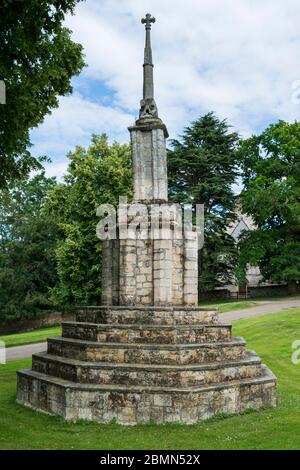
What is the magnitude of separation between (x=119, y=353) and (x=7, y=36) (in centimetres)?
729

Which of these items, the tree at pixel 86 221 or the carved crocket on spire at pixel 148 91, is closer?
the carved crocket on spire at pixel 148 91

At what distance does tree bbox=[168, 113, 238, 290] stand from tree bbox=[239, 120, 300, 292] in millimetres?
1429

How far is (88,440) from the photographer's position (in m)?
9.35

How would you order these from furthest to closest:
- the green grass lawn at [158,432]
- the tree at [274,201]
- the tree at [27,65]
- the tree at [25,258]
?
the tree at [25,258] → the tree at [274,201] → the tree at [27,65] → the green grass lawn at [158,432]

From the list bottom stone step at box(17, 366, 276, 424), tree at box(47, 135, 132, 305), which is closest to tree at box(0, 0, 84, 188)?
bottom stone step at box(17, 366, 276, 424)

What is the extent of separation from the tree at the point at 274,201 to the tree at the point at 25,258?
16649 millimetres

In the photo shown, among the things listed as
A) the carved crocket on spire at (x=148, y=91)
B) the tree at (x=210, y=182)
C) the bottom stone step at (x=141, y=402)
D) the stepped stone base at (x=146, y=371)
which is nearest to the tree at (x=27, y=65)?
the carved crocket on spire at (x=148, y=91)

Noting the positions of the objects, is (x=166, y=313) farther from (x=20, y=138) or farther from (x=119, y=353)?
(x=20, y=138)

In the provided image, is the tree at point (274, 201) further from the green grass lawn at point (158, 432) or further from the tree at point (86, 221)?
the green grass lawn at point (158, 432)

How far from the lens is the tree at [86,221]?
3281 cm

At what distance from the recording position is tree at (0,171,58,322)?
4216 cm

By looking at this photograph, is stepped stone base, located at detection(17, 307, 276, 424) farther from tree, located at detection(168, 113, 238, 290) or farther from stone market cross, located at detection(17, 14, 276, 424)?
tree, located at detection(168, 113, 238, 290)

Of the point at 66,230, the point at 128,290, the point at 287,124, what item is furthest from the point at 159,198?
the point at 287,124

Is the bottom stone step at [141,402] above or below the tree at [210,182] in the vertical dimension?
below
